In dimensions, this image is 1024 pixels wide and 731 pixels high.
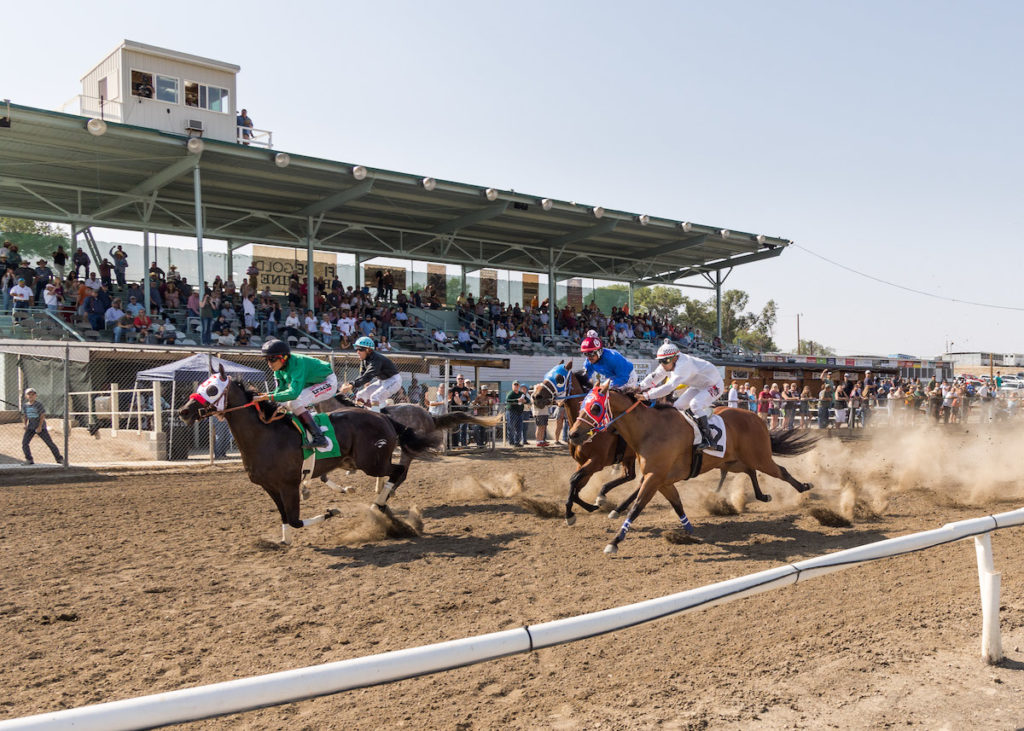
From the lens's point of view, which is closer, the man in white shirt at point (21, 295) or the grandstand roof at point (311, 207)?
the man in white shirt at point (21, 295)

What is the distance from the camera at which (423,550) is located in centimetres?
837

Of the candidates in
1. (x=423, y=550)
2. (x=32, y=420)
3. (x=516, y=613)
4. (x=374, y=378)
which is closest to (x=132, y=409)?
(x=32, y=420)

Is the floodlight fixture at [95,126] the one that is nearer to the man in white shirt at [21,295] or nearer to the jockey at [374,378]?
the man in white shirt at [21,295]

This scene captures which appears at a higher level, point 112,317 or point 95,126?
point 95,126

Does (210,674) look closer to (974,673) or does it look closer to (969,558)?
(974,673)

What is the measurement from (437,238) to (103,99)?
14.7 meters

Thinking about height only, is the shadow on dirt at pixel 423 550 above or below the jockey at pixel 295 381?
below

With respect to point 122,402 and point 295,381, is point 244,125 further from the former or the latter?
point 295,381

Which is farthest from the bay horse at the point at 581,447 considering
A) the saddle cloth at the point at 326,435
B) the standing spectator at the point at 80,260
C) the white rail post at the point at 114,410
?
the standing spectator at the point at 80,260

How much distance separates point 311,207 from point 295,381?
897 inches

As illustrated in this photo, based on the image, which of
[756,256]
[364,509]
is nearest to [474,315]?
[756,256]

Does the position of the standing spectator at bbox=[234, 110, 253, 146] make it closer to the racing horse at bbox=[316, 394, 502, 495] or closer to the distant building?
the distant building

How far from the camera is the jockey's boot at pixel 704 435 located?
9.24 metres

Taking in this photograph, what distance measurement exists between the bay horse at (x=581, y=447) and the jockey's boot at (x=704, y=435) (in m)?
0.92
